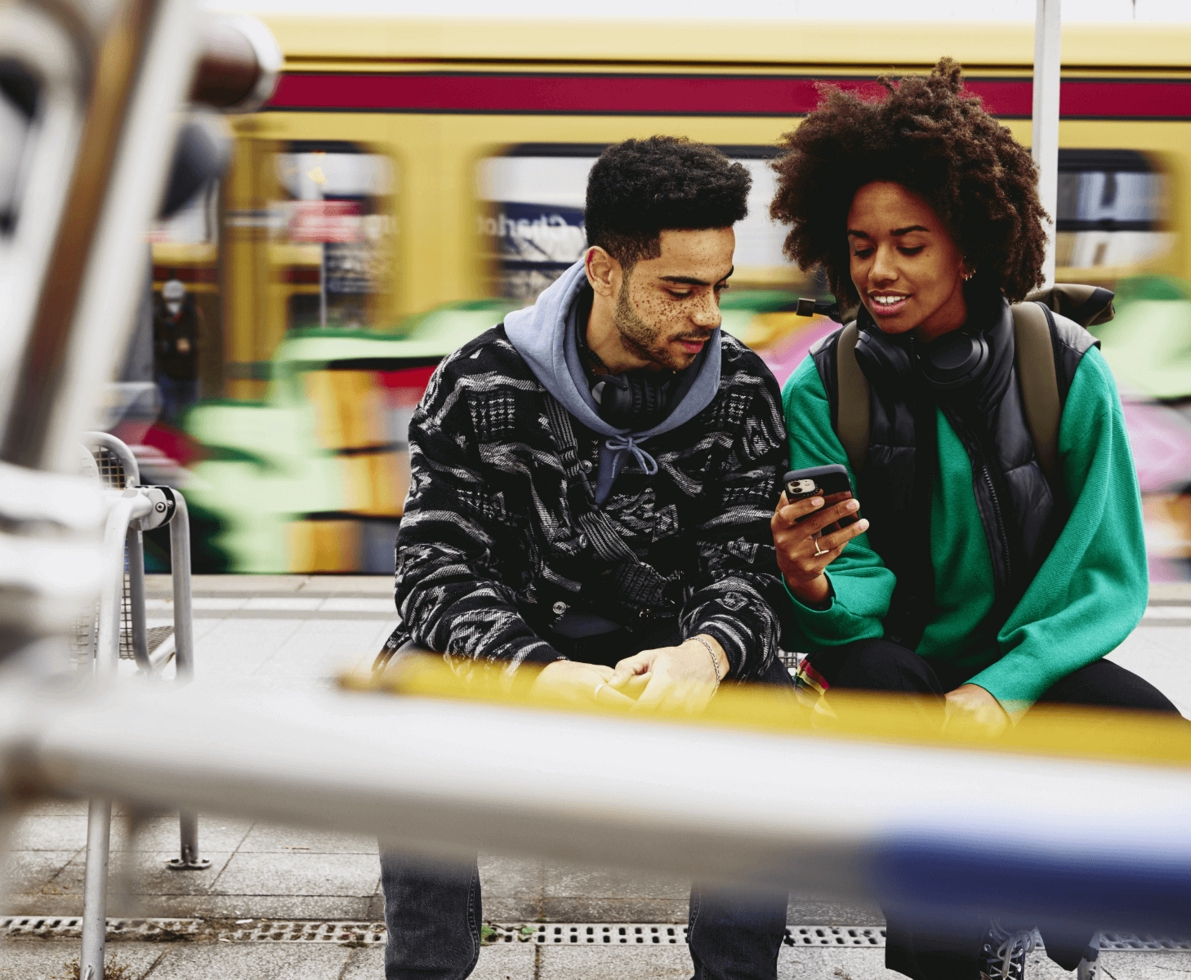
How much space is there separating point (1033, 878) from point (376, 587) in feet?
19.0

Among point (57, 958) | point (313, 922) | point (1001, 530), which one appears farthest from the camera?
point (313, 922)

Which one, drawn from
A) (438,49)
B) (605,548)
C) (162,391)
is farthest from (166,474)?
(605,548)

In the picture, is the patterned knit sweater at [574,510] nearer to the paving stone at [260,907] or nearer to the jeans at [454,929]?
the jeans at [454,929]

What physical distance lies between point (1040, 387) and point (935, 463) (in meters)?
0.24

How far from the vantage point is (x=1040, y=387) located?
6.78 ft

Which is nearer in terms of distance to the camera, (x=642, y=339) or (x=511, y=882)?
(x=642, y=339)

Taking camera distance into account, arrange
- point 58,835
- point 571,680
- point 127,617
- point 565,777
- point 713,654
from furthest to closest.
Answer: point 58,835 < point 127,617 < point 713,654 < point 571,680 < point 565,777

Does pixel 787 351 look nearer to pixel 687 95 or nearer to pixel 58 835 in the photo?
pixel 687 95

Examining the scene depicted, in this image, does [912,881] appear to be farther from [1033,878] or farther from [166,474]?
[166,474]

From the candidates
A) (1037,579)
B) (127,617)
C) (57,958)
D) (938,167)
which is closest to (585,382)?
(938,167)

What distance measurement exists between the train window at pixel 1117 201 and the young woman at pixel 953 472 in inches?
141

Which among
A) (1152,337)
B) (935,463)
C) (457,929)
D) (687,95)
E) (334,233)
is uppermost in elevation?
(687,95)

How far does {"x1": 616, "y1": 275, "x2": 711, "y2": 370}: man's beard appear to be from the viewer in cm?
220

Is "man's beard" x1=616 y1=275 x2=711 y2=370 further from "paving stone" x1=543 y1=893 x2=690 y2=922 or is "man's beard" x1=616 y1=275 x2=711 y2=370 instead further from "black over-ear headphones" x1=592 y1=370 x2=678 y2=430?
"paving stone" x1=543 y1=893 x2=690 y2=922
